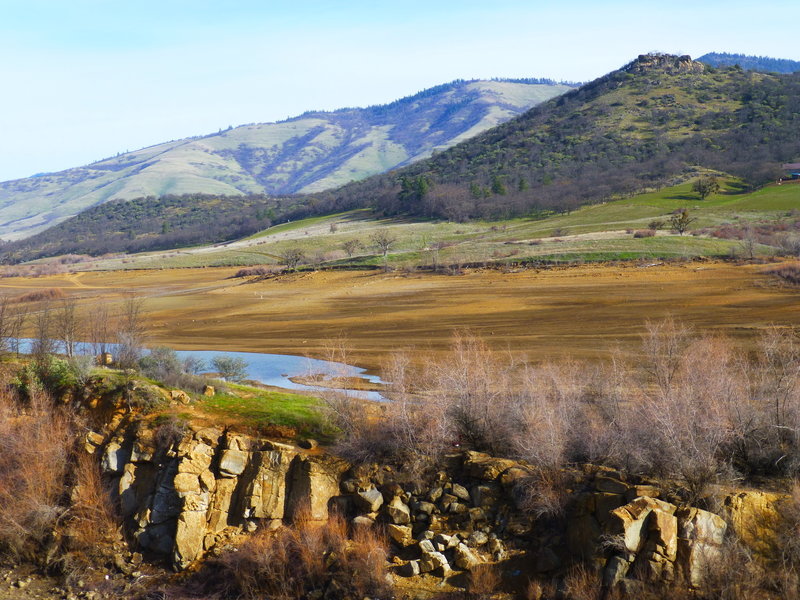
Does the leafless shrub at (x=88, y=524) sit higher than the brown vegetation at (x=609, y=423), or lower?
lower

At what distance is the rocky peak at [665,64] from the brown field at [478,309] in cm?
13532

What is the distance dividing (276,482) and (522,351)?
65.6 ft

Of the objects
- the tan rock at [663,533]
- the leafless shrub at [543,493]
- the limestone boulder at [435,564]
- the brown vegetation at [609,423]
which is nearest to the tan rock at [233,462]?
the brown vegetation at [609,423]

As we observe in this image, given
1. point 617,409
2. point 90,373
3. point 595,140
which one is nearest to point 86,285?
point 90,373

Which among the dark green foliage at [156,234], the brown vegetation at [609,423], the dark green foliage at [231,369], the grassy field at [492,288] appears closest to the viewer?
the brown vegetation at [609,423]

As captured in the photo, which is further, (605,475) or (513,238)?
(513,238)

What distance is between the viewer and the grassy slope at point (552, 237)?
73312 millimetres

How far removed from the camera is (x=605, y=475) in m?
16.9

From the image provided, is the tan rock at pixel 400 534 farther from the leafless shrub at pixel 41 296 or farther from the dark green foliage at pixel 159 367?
the leafless shrub at pixel 41 296

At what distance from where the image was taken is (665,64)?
183m

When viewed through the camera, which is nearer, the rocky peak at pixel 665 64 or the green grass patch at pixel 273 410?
the green grass patch at pixel 273 410

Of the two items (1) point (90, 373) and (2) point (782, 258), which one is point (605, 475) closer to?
(1) point (90, 373)

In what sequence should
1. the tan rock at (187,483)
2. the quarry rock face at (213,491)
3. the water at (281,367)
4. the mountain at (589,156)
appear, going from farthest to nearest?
the mountain at (589,156)
the water at (281,367)
the tan rock at (187,483)
the quarry rock face at (213,491)

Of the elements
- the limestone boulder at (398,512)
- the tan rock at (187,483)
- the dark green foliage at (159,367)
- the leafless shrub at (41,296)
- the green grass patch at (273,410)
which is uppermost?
the leafless shrub at (41,296)
